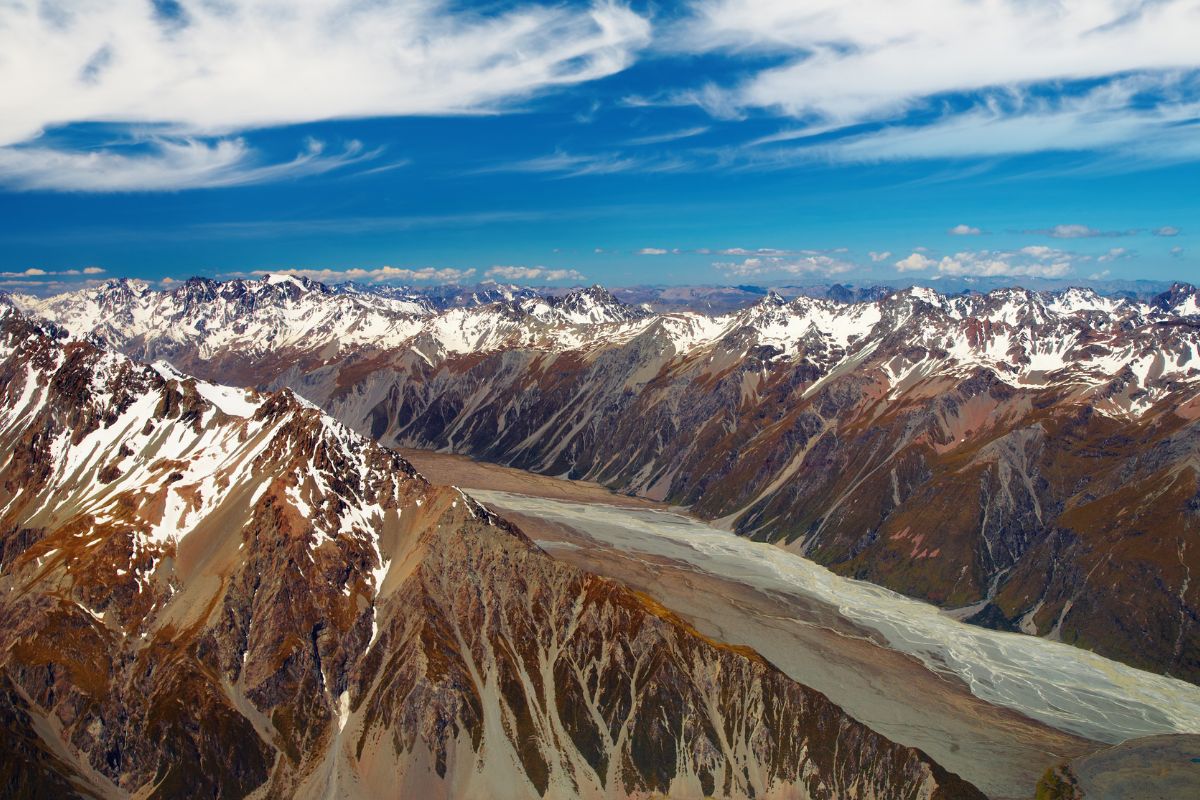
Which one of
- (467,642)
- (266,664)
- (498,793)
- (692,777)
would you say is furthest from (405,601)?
(692,777)

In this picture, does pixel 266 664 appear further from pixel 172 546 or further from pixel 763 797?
pixel 763 797

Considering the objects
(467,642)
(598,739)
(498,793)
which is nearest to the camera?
(498,793)

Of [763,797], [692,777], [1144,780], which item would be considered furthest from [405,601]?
[1144,780]

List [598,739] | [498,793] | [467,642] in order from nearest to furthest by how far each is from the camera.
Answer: [498,793]
[598,739]
[467,642]

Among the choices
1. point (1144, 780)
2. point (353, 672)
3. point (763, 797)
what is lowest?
point (1144, 780)

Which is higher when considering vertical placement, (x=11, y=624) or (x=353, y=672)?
(x=11, y=624)

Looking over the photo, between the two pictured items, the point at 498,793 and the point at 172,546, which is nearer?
the point at 498,793
